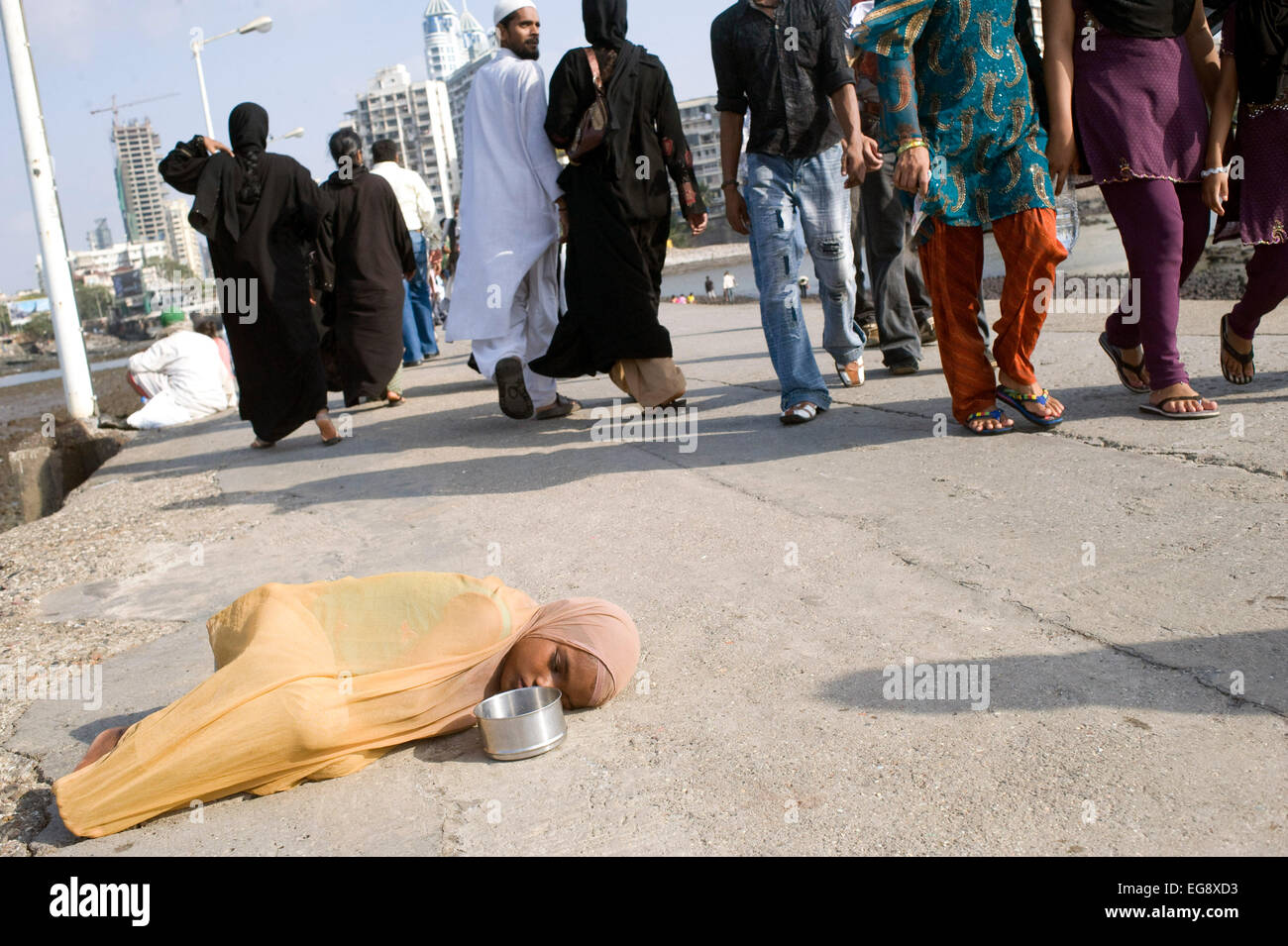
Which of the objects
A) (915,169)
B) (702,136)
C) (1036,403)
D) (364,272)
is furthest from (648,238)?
(702,136)

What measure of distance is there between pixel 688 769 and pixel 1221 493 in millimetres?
2057

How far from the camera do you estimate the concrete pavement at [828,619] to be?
203cm

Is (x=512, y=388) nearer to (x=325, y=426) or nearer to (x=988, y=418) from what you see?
(x=325, y=426)

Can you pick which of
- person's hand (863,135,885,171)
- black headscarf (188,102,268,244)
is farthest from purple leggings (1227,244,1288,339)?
black headscarf (188,102,268,244)

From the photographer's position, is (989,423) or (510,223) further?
(510,223)

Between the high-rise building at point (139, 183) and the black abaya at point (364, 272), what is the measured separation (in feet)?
533

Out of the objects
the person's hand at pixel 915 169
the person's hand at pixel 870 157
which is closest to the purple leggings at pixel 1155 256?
the person's hand at pixel 915 169

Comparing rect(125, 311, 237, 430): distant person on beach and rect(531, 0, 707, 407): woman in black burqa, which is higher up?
rect(531, 0, 707, 407): woman in black burqa

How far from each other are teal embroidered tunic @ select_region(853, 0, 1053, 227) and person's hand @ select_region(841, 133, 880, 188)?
0.51 m

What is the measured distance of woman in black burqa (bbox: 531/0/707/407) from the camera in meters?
5.48

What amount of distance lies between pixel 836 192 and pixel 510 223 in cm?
188

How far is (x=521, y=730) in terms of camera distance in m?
2.38

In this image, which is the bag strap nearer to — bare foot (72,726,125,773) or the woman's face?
the woman's face

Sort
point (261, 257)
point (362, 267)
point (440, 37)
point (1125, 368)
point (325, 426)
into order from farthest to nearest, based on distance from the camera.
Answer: point (440, 37), point (362, 267), point (325, 426), point (261, 257), point (1125, 368)
